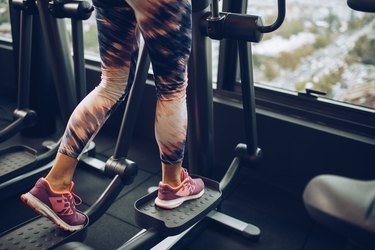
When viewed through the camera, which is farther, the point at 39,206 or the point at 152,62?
Result: the point at 39,206

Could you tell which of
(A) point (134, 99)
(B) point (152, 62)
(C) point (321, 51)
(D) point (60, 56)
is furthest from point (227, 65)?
(B) point (152, 62)

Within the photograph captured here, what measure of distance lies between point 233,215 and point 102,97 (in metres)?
0.90

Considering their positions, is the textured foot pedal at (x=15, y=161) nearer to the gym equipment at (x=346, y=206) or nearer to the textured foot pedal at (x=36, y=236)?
the textured foot pedal at (x=36, y=236)

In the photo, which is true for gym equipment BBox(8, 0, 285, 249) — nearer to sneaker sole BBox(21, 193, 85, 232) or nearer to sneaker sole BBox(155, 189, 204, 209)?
sneaker sole BBox(155, 189, 204, 209)

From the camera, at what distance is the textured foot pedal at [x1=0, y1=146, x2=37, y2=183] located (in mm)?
1930

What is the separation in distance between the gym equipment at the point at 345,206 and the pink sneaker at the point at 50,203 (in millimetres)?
1050

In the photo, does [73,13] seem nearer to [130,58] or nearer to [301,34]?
[130,58]

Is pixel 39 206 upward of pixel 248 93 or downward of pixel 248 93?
downward

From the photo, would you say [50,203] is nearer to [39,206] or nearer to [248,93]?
[39,206]

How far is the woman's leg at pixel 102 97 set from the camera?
139cm

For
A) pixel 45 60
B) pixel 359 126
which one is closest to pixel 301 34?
pixel 359 126

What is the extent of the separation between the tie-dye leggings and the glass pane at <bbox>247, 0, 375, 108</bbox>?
87cm

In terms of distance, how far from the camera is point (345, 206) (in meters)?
0.57

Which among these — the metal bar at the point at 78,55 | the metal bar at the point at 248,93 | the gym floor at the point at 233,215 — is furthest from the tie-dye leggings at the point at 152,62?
the metal bar at the point at 78,55
